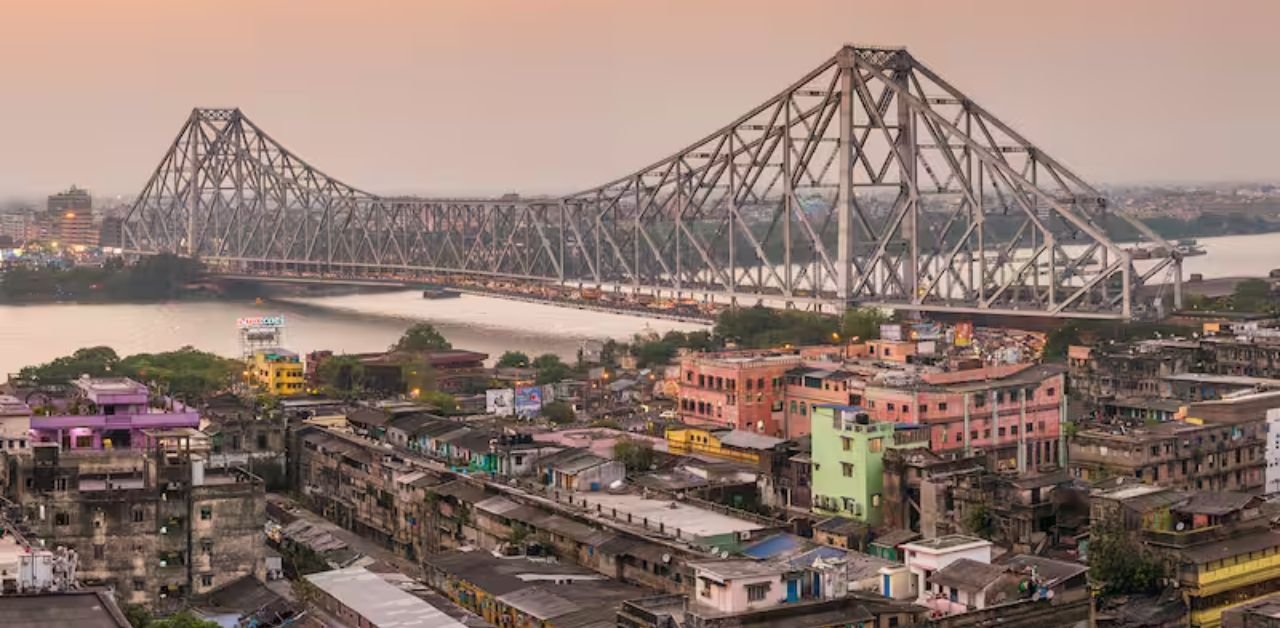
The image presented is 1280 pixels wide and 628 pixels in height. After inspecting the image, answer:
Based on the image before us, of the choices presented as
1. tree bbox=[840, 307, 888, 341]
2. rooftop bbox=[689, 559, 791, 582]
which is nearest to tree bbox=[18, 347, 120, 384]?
tree bbox=[840, 307, 888, 341]

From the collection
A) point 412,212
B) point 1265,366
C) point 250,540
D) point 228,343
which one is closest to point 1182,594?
point 250,540

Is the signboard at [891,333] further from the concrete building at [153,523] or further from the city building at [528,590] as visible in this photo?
the concrete building at [153,523]

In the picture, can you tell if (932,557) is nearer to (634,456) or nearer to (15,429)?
(634,456)

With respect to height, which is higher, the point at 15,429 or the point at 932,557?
the point at 15,429

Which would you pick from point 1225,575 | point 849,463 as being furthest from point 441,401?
point 1225,575

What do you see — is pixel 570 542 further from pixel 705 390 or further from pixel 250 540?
pixel 705 390

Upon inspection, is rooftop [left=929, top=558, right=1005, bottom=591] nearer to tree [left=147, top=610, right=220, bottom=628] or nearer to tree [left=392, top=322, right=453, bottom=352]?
tree [left=147, top=610, right=220, bottom=628]
